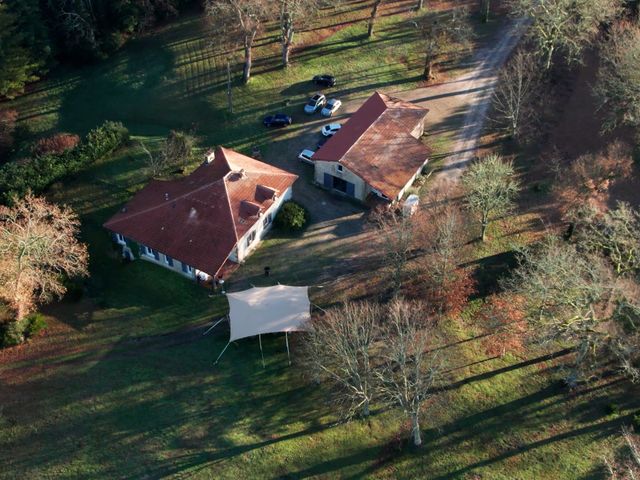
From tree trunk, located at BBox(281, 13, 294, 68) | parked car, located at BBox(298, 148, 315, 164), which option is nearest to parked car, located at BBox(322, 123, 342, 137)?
parked car, located at BBox(298, 148, 315, 164)

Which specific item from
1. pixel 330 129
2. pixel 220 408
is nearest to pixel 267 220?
pixel 330 129

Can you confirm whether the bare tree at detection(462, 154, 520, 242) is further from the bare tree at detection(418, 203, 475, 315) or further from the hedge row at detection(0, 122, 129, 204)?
the hedge row at detection(0, 122, 129, 204)

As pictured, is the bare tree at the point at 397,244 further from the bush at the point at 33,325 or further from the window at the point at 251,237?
the bush at the point at 33,325

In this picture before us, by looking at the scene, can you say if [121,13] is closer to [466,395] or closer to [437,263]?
[437,263]

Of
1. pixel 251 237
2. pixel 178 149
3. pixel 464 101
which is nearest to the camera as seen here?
pixel 251 237

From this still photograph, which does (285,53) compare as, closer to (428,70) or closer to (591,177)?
(428,70)

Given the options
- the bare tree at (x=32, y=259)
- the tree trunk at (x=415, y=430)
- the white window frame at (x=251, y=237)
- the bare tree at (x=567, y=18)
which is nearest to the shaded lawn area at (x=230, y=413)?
the tree trunk at (x=415, y=430)
